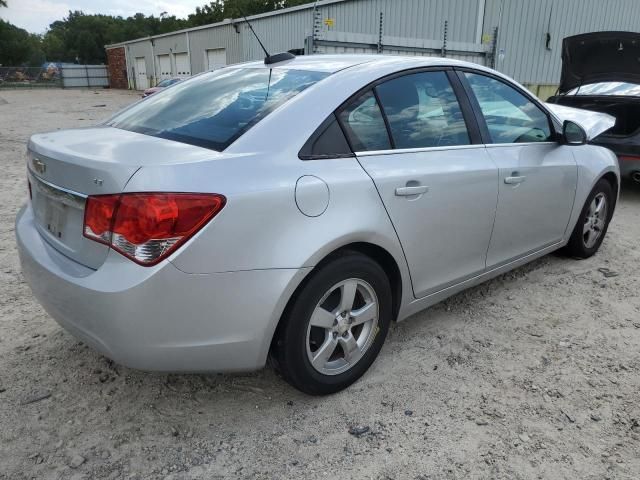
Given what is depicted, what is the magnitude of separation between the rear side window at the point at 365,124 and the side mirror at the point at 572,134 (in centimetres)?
173

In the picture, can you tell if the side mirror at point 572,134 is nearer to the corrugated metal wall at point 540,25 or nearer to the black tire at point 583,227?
the black tire at point 583,227

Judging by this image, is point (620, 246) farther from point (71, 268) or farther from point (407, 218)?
point (71, 268)

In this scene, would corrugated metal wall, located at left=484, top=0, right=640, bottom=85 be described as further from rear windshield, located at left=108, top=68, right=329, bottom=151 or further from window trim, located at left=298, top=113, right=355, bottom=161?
window trim, located at left=298, top=113, right=355, bottom=161

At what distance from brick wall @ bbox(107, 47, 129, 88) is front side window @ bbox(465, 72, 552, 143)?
148ft

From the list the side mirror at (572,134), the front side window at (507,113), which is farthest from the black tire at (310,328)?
the side mirror at (572,134)

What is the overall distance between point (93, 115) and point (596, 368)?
20.2 metres

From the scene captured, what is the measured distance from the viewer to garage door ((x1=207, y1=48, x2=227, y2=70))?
26.0m

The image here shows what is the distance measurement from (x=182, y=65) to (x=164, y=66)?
150 inches

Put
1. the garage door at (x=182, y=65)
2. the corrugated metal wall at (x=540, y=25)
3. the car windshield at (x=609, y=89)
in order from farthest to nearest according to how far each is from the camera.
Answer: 1. the garage door at (x=182, y=65)
2. the corrugated metal wall at (x=540, y=25)
3. the car windshield at (x=609, y=89)

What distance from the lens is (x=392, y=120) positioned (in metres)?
2.69

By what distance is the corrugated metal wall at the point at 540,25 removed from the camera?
15.9 m

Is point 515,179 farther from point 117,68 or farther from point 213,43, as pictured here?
point 117,68

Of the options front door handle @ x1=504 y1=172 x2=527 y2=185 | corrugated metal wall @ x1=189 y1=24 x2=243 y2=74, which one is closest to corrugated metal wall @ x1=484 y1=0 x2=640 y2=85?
corrugated metal wall @ x1=189 y1=24 x2=243 y2=74

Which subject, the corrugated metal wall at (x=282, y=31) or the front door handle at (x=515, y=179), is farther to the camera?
the corrugated metal wall at (x=282, y=31)
